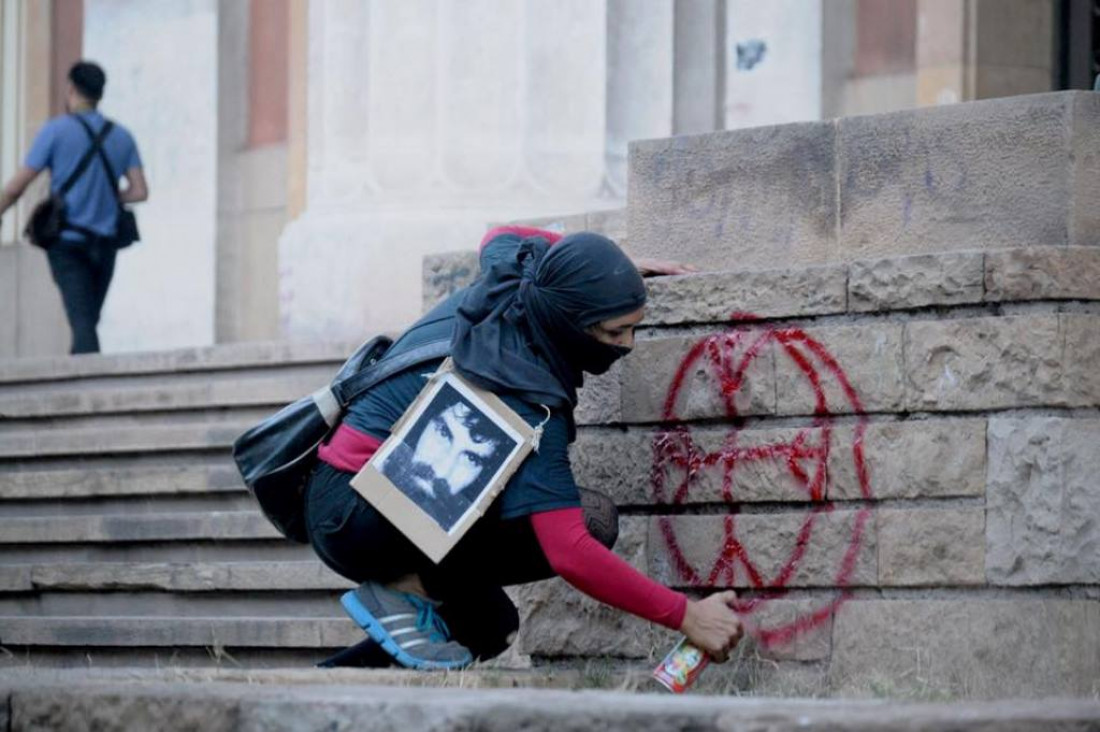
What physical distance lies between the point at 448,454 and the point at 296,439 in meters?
0.53

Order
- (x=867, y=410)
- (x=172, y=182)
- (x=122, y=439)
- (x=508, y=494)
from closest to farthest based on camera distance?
(x=508, y=494)
(x=867, y=410)
(x=122, y=439)
(x=172, y=182)

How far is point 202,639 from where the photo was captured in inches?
329

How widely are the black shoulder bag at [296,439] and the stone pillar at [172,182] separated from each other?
790cm

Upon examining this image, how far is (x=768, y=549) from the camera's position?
6.37m

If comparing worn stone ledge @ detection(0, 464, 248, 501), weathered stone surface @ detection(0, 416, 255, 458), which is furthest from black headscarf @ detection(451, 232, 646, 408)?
weathered stone surface @ detection(0, 416, 255, 458)

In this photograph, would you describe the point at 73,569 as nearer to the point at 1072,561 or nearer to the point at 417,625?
the point at 417,625

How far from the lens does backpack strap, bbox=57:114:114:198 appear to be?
446 inches

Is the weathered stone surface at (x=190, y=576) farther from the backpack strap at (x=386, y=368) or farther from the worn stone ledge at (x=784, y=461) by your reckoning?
the backpack strap at (x=386, y=368)

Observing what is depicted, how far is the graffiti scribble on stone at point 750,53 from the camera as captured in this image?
1195cm

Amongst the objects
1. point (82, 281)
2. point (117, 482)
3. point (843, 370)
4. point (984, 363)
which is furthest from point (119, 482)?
point (984, 363)

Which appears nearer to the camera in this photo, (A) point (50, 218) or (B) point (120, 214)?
(A) point (50, 218)

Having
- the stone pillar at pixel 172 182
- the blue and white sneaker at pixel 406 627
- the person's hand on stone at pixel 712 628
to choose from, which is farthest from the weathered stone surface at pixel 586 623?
the stone pillar at pixel 172 182


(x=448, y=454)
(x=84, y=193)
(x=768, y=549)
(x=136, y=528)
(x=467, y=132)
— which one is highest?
(x=467, y=132)

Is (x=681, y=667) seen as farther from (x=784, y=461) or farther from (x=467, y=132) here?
(x=467, y=132)
